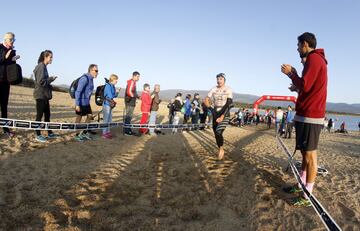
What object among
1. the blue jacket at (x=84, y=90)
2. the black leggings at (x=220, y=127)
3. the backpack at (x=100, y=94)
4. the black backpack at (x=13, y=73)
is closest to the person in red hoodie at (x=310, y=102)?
the black leggings at (x=220, y=127)

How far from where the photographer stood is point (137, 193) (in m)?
4.83

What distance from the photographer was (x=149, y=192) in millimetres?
4910

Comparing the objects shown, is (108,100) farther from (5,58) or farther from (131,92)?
(5,58)

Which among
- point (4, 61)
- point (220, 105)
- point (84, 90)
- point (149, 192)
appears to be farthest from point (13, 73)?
point (220, 105)

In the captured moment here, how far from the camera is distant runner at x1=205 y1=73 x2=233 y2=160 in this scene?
282 inches

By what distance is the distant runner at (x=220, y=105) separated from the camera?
7.17 m

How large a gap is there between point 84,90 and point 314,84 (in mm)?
6128

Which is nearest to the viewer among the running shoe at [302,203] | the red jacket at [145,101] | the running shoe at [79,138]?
the running shoe at [302,203]

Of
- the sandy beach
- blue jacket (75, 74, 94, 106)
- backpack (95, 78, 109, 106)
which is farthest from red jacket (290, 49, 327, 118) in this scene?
backpack (95, 78, 109, 106)

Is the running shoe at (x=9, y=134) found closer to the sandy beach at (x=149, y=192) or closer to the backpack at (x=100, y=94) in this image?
the sandy beach at (x=149, y=192)

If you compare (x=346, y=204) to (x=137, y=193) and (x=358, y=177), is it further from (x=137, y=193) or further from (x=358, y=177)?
(x=137, y=193)

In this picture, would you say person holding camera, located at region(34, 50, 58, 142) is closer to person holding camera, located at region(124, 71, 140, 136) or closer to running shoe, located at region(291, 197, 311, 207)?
person holding camera, located at region(124, 71, 140, 136)

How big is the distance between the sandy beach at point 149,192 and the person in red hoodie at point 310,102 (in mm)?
690

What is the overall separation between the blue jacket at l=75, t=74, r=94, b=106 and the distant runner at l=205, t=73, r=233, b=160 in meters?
3.42
